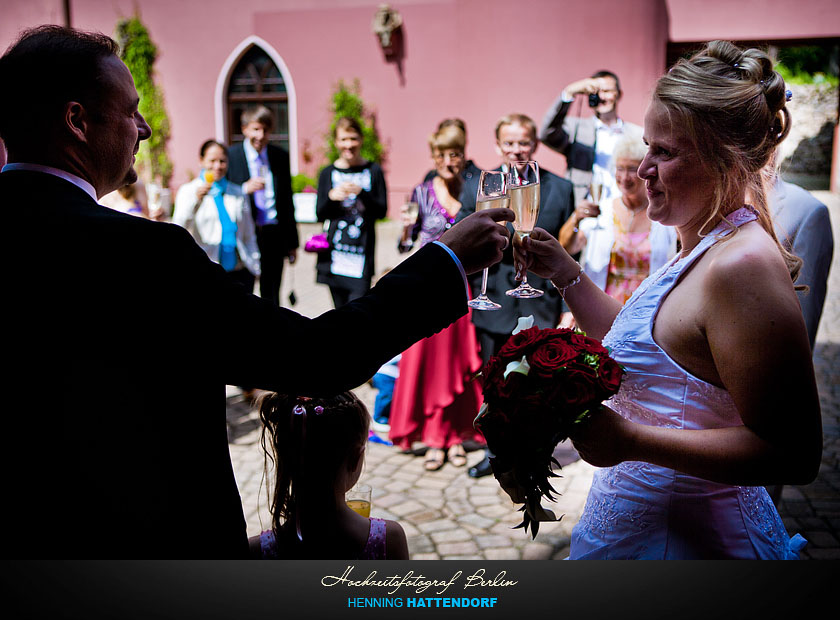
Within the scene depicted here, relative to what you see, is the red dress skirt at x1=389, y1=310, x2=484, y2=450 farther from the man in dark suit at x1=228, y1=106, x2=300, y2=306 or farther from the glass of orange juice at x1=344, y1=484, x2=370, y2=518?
the glass of orange juice at x1=344, y1=484, x2=370, y2=518

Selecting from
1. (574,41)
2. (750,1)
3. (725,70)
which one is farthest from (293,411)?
(574,41)

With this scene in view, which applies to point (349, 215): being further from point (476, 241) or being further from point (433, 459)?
point (476, 241)

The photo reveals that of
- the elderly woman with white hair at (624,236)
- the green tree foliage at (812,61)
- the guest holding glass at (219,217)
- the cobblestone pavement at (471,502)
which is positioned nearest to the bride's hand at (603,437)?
the cobblestone pavement at (471,502)

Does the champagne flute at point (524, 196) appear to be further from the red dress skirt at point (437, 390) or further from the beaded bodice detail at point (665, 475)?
the red dress skirt at point (437, 390)

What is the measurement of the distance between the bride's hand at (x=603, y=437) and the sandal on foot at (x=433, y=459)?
11.6ft

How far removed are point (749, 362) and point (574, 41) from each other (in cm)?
1291

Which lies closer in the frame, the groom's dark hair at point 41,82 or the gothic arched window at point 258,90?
the groom's dark hair at point 41,82

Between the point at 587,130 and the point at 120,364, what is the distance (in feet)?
16.1

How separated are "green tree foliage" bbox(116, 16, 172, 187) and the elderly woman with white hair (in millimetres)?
13676

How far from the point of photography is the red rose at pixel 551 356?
4.95 ft

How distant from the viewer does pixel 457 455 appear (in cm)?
520

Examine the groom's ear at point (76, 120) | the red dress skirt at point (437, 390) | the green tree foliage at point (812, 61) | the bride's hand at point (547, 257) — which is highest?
the green tree foliage at point (812, 61)

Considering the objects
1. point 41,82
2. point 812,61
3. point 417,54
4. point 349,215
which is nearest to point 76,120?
point 41,82

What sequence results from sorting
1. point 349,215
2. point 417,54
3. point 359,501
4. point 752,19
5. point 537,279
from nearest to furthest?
point 359,501, point 537,279, point 349,215, point 752,19, point 417,54
